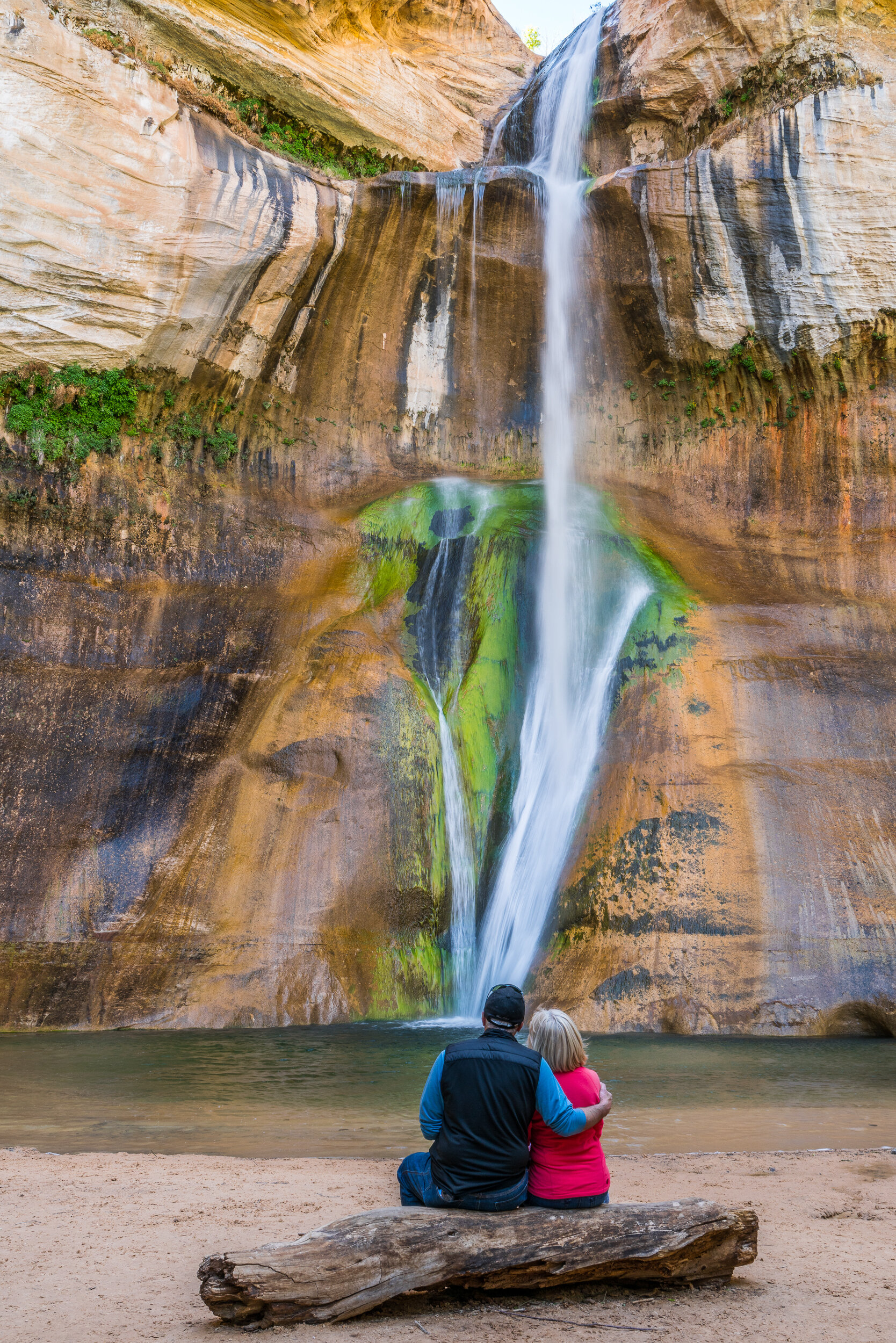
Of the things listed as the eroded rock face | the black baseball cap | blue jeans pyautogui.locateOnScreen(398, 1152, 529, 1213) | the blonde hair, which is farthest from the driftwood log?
the eroded rock face

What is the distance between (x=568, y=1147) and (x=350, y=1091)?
431cm

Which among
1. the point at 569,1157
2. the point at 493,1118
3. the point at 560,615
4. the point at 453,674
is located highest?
the point at 560,615

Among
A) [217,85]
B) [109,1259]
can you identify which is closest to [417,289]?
[217,85]

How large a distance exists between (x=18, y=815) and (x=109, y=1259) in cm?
874

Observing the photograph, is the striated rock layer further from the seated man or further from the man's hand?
the seated man

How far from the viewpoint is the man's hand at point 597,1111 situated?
3789 mm

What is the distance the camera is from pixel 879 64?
1484 centimetres

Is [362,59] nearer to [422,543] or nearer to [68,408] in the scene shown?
[68,408]

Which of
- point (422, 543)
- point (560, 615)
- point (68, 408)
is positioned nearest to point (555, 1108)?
point (560, 615)

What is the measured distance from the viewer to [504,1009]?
3.82m

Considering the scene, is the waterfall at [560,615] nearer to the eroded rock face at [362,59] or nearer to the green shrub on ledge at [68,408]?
the eroded rock face at [362,59]

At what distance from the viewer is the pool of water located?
6379 mm

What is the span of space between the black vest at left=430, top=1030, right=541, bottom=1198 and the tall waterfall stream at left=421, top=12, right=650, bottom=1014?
7.57 meters

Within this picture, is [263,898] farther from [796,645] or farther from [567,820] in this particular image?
[796,645]
